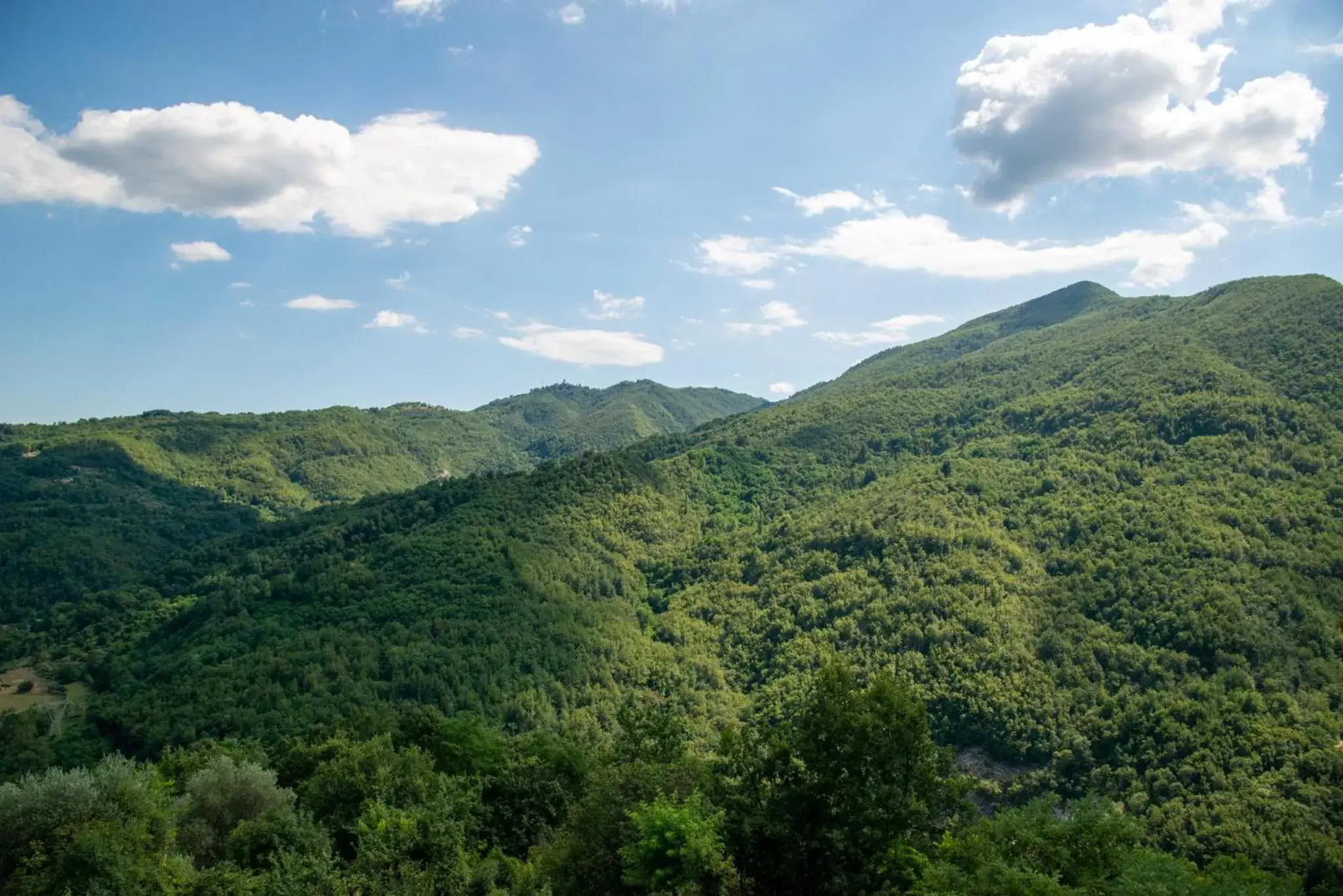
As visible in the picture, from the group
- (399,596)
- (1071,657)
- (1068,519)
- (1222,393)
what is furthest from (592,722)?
(1222,393)

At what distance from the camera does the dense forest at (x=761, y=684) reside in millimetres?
32406

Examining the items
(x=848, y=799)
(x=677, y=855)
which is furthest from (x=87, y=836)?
(x=848, y=799)

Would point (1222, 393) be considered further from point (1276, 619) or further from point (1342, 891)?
point (1342, 891)

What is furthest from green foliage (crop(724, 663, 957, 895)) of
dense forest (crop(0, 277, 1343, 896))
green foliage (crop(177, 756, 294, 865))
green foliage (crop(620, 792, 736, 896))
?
green foliage (crop(177, 756, 294, 865))

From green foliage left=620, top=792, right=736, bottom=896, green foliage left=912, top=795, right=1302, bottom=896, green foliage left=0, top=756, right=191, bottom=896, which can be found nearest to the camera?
green foliage left=912, top=795, right=1302, bottom=896

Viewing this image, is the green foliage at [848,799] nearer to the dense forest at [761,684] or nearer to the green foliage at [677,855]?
the dense forest at [761,684]

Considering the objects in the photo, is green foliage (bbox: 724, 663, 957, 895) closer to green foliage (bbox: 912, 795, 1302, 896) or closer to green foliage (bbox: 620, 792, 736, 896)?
green foliage (bbox: 912, 795, 1302, 896)

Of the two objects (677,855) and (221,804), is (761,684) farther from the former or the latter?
(677,855)

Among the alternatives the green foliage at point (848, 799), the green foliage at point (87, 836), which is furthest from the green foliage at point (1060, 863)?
the green foliage at point (87, 836)

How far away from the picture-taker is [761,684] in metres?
138

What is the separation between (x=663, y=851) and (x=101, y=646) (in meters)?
174

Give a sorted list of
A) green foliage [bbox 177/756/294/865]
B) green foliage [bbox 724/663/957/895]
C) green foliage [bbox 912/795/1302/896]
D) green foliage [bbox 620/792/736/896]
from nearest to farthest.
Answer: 1. green foliage [bbox 912/795/1302/896]
2. green foliage [bbox 620/792/736/896]
3. green foliage [bbox 724/663/957/895]
4. green foliage [bbox 177/756/294/865]

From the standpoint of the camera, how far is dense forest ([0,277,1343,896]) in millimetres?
32406

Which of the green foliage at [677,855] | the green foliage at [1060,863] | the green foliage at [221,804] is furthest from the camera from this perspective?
the green foliage at [221,804]
